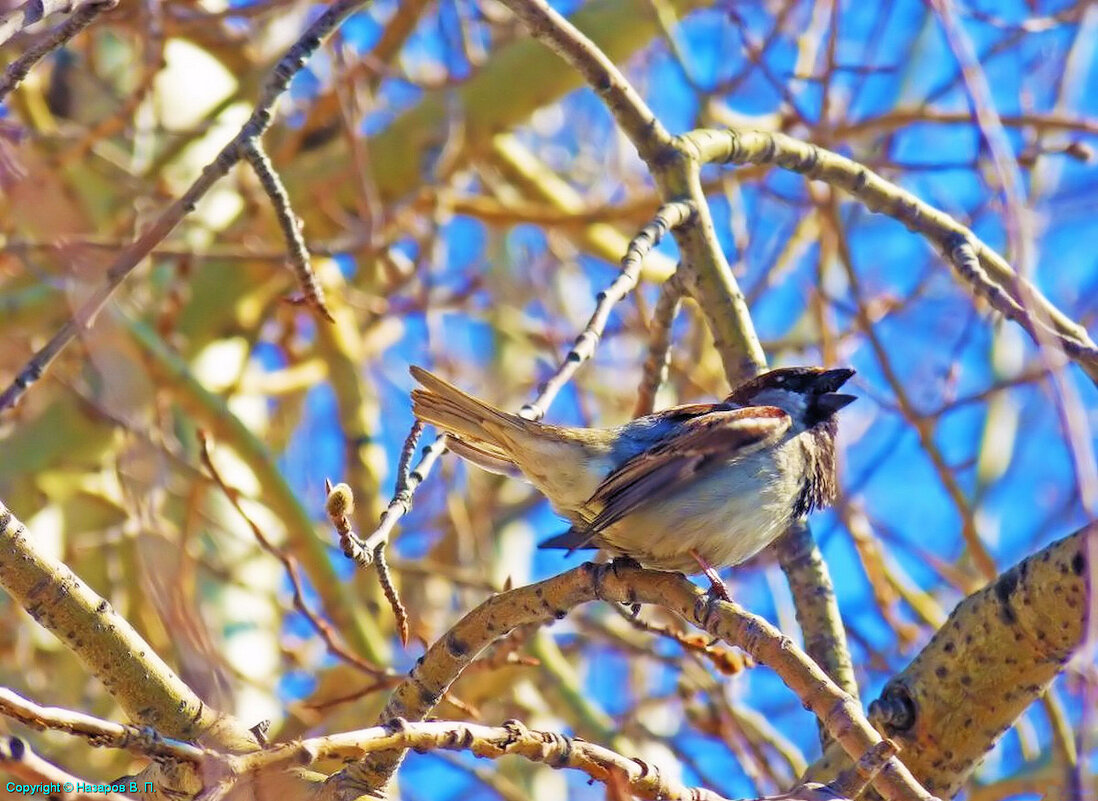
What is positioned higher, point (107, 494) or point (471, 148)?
point (471, 148)

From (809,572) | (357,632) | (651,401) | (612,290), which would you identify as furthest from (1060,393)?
(357,632)

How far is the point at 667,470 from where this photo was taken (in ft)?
11.0

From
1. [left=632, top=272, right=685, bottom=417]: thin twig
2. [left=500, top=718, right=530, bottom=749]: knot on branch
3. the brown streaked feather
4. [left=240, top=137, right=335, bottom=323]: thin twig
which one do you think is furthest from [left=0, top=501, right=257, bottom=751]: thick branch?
[left=632, top=272, right=685, bottom=417]: thin twig

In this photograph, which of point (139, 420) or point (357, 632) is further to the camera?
point (357, 632)

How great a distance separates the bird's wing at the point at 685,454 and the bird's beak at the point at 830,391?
379mm

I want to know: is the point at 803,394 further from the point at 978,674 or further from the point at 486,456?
the point at 978,674

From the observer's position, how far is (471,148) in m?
5.61

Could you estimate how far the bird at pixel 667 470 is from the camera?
3.30 m

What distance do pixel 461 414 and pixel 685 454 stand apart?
628 millimetres

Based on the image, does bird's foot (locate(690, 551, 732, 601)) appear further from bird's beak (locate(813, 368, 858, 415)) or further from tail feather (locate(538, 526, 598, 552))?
bird's beak (locate(813, 368, 858, 415))

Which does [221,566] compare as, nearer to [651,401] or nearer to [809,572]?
[651,401]

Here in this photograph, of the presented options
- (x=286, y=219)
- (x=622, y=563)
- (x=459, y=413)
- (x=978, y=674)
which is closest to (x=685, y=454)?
(x=622, y=563)

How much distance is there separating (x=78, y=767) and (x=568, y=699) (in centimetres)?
180

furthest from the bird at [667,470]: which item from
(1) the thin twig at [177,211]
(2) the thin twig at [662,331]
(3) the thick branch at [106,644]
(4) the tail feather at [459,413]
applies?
(3) the thick branch at [106,644]
